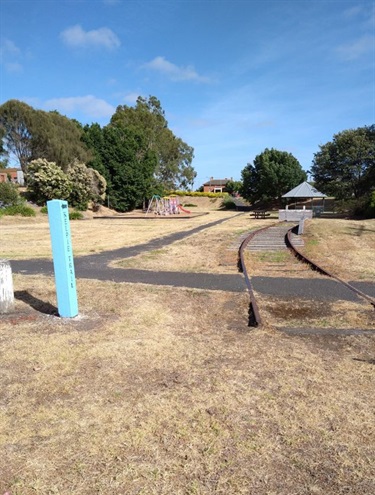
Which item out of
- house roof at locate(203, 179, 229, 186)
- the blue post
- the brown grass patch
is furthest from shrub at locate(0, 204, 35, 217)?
house roof at locate(203, 179, 229, 186)

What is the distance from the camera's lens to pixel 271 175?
48.5 m

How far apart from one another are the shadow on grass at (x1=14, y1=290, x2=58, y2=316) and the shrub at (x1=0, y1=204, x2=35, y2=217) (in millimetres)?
25759

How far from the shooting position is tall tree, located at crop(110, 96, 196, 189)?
59.0 metres

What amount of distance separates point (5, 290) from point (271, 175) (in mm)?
46234

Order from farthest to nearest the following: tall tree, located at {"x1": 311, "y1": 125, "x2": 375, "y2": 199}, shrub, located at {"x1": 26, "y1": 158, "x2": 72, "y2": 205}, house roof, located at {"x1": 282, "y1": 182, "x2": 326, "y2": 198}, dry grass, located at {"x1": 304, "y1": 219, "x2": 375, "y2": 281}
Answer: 1. tall tree, located at {"x1": 311, "y1": 125, "x2": 375, "y2": 199}
2. shrub, located at {"x1": 26, "y1": 158, "x2": 72, "y2": 205}
3. house roof, located at {"x1": 282, "y1": 182, "x2": 326, "y2": 198}
4. dry grass, located at {"x1": 304, "y1": 219, "x2": 375, "y2": 281}

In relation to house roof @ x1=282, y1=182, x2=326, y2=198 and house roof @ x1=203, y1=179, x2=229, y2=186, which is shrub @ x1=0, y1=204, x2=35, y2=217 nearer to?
house roof @ x1=282, y1=182, x2=326, y2=198

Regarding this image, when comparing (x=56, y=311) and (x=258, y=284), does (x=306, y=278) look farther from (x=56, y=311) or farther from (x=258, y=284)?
(x=56, y=311)

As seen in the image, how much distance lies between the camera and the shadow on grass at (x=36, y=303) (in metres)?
5.55

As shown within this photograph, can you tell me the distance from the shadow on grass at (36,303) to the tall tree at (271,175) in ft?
148

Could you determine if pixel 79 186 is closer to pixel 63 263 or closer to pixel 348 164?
pixel 348 164

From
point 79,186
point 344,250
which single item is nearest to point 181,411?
point 344,250

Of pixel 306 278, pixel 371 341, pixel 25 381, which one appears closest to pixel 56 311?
pixel 25 381

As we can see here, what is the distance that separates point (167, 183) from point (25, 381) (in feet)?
209

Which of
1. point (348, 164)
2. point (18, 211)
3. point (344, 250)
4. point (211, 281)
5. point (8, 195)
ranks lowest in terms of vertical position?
point (344, 250)
